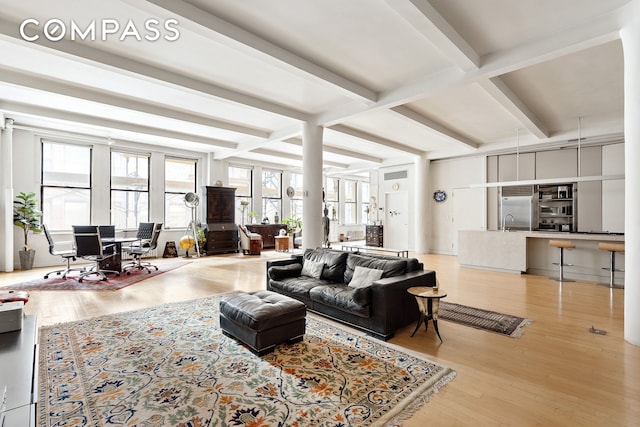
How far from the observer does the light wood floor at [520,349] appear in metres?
2.06

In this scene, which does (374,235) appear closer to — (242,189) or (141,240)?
(242,189)

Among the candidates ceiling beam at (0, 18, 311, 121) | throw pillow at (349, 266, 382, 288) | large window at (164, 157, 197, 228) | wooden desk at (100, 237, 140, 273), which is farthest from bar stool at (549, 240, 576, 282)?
large window at (164, 157, 197, 228)

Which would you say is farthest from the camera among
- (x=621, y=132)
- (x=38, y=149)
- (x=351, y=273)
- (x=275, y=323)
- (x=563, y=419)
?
(x=38, y=149)

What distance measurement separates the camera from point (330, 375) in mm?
2486

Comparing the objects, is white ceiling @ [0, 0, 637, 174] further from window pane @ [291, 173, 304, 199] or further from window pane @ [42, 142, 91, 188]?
window pane @ [291, 173, 304, 199]

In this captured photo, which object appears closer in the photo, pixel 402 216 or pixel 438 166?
pixel 438 166

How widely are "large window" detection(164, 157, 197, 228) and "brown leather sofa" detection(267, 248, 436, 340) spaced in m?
6.36

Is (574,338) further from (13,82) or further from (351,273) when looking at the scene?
(13,82)

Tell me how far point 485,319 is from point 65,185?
943 cm

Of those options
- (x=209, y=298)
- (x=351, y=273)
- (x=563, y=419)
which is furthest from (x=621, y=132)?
(x=209, y=298)

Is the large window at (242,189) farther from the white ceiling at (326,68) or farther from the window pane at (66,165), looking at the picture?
the window pane at (66,165)

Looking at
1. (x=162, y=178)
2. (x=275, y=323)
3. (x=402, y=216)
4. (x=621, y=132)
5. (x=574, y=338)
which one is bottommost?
(x=574, y=338)

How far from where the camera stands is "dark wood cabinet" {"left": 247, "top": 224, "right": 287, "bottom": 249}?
10875 millimetres

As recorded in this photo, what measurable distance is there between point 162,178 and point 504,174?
9.90 meters
